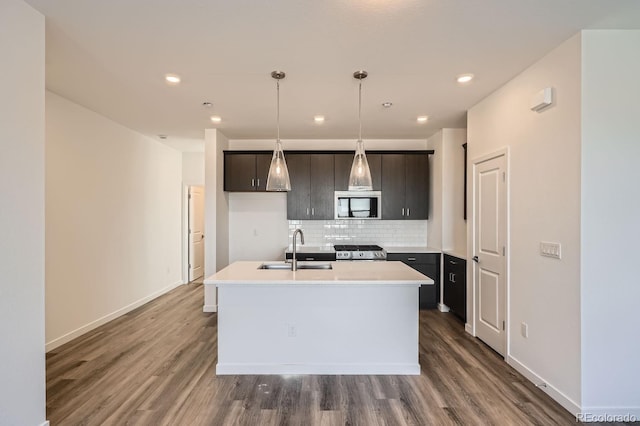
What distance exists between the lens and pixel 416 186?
17.0ft

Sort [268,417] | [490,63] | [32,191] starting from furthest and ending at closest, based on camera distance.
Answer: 1. [490,63]
2. [268,417]
3. [32,191]

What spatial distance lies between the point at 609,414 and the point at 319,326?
2106 millimetres

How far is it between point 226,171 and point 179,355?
275 centimetres

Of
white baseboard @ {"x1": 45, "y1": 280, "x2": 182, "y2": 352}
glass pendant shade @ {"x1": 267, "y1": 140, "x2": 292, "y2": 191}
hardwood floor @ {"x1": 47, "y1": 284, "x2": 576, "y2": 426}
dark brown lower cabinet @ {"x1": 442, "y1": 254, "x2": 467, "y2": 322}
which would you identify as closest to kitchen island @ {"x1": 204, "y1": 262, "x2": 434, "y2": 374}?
hardwood floor @ {"x1": 47, "y1": 284, "x2": 576, "y2": 426}

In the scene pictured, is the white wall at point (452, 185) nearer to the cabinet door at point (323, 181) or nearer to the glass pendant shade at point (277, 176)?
the cabinet door at point (323, 181)

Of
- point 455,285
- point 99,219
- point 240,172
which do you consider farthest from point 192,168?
point 455,285

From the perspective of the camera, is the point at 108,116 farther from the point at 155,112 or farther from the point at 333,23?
the point at 333,23

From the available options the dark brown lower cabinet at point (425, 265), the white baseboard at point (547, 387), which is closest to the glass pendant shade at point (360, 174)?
the white baseboard at point (547, 387)

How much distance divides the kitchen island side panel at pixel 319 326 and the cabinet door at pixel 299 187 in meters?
2.34

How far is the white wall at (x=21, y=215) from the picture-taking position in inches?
70.4

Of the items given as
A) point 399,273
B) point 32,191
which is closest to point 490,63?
point 399,273

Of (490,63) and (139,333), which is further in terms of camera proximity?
(139,333)

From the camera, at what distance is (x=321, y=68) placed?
9.11ft

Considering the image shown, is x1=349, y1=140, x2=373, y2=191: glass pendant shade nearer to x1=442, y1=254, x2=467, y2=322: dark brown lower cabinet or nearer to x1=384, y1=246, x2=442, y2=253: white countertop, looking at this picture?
x1=442, y1=254, x2=467, y2=322: dark brown lower cabinet
